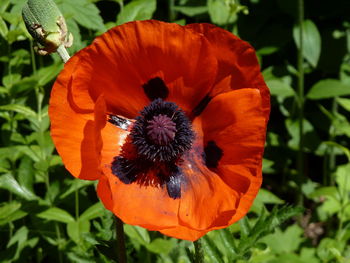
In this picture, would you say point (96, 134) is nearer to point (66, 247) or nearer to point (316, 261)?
point (66, 247)

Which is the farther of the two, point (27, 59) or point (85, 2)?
point (27, 59)


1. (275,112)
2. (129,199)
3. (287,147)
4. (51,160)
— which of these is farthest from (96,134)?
(275,112)

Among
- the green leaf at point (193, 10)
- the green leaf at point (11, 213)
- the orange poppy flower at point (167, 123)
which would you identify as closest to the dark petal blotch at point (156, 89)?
the orange poppy flower at point (167, 123)

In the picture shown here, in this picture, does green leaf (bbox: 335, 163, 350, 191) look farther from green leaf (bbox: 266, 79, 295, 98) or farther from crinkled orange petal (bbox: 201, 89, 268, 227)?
crinkled orange petal (bbox: 201, 89, 268, 227)

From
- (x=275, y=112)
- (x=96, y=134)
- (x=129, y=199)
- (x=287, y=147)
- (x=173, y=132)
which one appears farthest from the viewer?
(x=275, y=112)

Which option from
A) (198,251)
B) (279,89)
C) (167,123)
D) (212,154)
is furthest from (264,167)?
(198,251)

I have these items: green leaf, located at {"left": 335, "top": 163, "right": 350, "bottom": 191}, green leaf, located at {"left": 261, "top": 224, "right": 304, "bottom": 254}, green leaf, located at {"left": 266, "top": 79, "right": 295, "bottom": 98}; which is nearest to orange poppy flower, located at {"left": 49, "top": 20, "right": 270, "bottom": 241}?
green leaf, located at {"left": 261, "top": 224, "right": 304, "bottom": 254}

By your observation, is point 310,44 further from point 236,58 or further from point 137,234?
point 236,58
